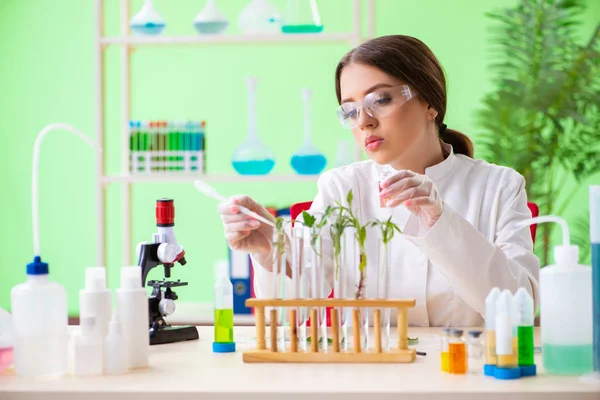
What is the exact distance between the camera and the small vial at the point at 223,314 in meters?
1.65

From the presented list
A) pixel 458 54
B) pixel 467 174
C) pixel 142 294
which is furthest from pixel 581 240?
pixel 142 294

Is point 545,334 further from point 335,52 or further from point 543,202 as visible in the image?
point 335,52

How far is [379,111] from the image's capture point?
211 cm

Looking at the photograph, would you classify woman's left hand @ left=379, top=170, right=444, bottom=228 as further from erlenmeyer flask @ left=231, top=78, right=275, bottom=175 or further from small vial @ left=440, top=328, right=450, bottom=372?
erlenmeyer flask @ left=231, top=78, right=275, bottom=175

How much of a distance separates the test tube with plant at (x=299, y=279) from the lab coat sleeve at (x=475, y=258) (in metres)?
0.29

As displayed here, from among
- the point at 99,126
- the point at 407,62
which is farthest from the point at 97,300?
the point at 99,126

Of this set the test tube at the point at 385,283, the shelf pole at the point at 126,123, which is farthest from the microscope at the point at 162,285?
the shelf pole at the point at 126,123

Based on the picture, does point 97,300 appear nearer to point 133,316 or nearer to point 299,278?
point 133,316

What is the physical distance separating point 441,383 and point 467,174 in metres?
1.03

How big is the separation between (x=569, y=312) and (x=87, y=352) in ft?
2.60

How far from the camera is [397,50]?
2.17m

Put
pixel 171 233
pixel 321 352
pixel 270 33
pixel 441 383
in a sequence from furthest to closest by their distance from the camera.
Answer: pixel 270 33 → pixel 171 233 → pixel 321 352 → pixel 441 383

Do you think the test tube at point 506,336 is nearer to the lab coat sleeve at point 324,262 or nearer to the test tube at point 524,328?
the test tube at point 524,328

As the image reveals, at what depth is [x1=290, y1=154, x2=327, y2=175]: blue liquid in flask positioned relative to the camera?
3.41 metres
